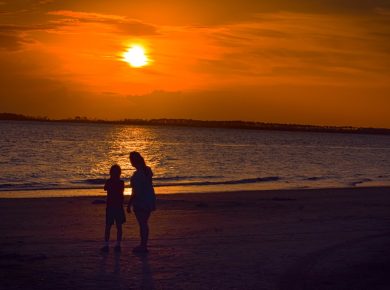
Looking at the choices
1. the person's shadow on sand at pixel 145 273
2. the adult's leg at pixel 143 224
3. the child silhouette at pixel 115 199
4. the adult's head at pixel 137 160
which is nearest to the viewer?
the person's shadow on sand at pixel 145 273

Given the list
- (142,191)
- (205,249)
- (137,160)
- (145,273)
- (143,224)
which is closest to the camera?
(145,273)

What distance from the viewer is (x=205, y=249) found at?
13.7 meters

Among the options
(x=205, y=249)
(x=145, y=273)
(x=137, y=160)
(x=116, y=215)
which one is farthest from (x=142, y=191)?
(x=145, y=273)

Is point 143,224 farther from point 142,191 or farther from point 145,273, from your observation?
point 145,273

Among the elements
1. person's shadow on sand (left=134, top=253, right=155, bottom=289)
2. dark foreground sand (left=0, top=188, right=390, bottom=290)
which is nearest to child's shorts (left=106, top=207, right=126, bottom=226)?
dark foreground sand (left=0, top=188, right=390, bottom=290)

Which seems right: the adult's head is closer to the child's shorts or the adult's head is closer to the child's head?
the child's head

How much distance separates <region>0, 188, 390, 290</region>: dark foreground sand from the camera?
10.9 metres

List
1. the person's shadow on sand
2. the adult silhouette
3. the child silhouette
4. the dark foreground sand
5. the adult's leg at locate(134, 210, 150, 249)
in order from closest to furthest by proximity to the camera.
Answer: the person's shadow on sand
the dark foreground sand
the adult silhouette
the adult's leg at locate(134, 210, 150, 249)
the child silhouette

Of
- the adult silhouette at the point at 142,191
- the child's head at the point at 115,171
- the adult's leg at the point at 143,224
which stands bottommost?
the adult's leg at the point at 143,224

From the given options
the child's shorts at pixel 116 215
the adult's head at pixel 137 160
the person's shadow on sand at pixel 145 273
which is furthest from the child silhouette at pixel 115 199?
the person's shadow on sand at pixel 145 273

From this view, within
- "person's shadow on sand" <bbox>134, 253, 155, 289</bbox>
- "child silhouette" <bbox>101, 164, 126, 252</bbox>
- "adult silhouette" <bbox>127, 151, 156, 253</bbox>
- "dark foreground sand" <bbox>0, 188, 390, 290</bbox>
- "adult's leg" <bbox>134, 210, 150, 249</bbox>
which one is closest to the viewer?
"person's shadow on sand" <bbox>134, 253, 155, 289</bbox>

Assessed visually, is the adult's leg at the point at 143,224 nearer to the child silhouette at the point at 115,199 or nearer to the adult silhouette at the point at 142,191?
the adult silhouette at the point at 142,191

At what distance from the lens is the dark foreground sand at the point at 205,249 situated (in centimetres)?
1087

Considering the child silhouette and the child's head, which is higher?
the child's head
